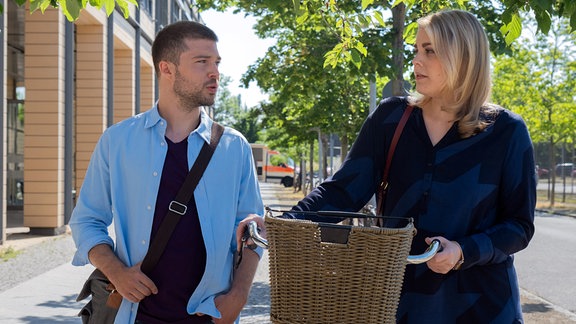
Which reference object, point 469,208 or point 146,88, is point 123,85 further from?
point 469,208

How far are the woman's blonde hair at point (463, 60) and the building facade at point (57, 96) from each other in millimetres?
12824

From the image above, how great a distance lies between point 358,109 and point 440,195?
22266 mm

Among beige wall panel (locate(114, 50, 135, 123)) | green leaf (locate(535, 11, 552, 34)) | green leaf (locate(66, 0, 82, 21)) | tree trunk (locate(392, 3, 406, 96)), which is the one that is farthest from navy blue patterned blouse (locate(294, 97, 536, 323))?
beige wall panel (locate(114, 50, 135, 123))

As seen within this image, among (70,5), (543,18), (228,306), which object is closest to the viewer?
(228,306)

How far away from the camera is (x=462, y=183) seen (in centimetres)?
292

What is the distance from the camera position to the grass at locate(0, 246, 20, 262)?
1505 cm

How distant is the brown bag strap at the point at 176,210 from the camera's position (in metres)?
3.38

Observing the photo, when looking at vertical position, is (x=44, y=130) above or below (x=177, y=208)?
below

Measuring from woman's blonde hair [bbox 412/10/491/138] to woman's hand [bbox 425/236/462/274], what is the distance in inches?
19.4

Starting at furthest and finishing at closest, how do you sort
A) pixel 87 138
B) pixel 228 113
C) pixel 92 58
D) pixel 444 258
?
1. pixel 228 113
2. pixel 87 138
3. pixel 92 58
4. pixel 444 258

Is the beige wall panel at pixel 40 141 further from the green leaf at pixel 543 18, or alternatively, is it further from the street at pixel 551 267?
the green leaf at pixel 543 18

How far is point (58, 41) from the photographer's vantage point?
19500 mm

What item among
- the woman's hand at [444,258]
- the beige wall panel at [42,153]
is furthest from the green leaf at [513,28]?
the beige wall panel at [42,153]

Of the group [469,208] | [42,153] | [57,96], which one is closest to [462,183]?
[469,208]
